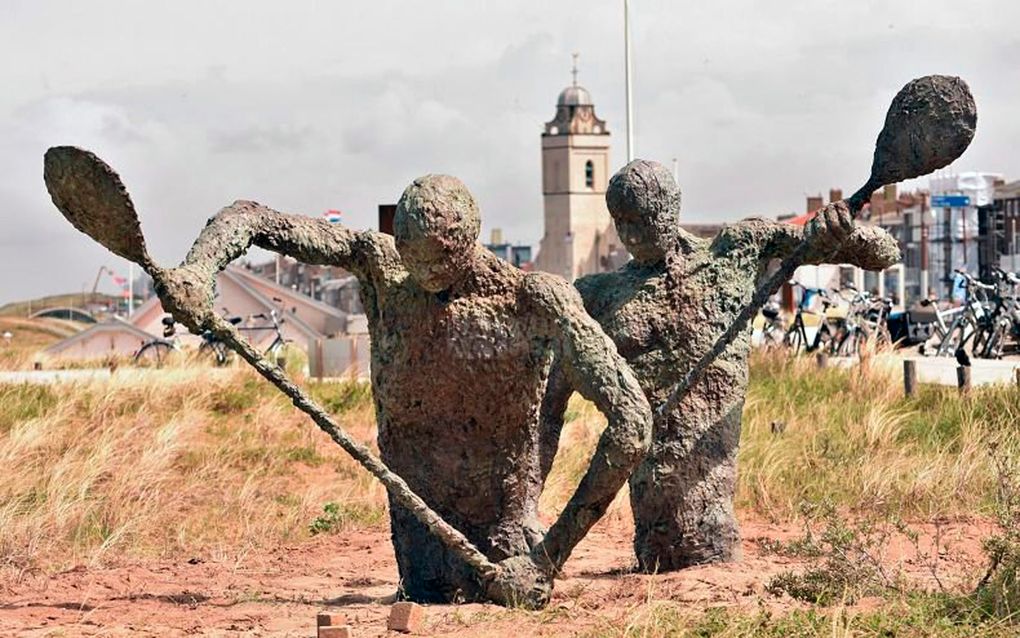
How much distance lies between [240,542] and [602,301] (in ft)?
8.92

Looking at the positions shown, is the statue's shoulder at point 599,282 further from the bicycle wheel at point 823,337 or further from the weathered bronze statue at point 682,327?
the bicycle wheel at point 823,337

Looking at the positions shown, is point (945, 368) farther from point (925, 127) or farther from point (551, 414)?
point (551, 414)

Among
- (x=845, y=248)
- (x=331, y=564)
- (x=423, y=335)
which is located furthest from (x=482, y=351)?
(x=331, y=564)

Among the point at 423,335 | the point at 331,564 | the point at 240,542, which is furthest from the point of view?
the point at 240,542

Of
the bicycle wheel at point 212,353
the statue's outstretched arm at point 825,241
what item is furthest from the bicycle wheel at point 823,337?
the statue's outstretched arm at point 825,241

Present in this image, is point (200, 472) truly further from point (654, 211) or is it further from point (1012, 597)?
point (1012, 597)

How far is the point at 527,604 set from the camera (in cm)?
666

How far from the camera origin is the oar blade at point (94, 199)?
5.90 metres

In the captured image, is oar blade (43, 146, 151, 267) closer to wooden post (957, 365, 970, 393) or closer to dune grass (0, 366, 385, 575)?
dune grass (0, 366, 385, 575)

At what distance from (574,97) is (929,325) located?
104526 millimetres

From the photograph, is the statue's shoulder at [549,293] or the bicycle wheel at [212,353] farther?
the bicycle wheel at [212,353]

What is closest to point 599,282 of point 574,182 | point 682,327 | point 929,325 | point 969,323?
point 682,327

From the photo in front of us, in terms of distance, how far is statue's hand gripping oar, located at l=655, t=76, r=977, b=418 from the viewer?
733 cm

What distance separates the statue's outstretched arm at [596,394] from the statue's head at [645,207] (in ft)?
3.52
